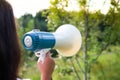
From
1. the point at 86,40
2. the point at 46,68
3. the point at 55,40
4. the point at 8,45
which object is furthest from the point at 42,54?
the point at 86,40

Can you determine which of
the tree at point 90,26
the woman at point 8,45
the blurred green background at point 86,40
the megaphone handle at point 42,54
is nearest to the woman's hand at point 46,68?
the megaphone handle at point 42,54

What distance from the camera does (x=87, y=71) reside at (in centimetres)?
335

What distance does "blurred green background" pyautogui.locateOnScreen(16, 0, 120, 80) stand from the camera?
3160 mm

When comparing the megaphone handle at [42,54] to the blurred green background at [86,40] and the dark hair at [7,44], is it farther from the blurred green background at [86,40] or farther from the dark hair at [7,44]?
the blurred green background at [86,40]

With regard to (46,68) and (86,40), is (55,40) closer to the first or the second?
(46,68)

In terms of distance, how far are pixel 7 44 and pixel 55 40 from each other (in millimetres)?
481

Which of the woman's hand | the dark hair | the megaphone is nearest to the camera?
the dark hair

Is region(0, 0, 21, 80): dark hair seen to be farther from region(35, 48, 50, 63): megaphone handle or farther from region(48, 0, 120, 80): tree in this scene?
region(48, 0, 120, 80): tree

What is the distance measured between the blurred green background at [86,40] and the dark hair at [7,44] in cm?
221

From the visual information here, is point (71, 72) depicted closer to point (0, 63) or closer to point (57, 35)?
point (57, 35)

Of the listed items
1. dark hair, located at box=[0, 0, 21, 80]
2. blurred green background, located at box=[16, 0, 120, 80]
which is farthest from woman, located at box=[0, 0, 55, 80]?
blurred green background, located at box=[16, 0, 120, 80]

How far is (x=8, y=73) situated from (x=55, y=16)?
2384mm

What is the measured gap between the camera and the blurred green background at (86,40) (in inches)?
124

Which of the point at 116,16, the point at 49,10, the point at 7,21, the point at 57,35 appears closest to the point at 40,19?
the point at 49,10
